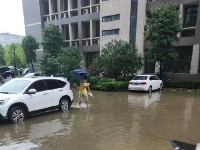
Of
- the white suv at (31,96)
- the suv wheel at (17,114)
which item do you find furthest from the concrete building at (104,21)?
the suv wheel at (17,114)

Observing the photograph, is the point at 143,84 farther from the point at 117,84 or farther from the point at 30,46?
the point at 30,46

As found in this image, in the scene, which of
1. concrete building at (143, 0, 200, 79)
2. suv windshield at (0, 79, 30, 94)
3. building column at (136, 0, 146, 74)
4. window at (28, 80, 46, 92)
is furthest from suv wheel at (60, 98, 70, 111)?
building column at (136, 0, 146, 74)

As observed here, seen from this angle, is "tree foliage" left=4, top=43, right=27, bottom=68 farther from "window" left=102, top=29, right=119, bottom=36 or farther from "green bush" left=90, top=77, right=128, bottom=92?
"green bush" left=90, top=77, right=128, bottom=92

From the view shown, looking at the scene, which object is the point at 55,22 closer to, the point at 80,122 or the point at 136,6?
the point at 136,6

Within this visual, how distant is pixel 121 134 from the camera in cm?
840

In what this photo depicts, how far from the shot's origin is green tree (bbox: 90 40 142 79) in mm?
22766

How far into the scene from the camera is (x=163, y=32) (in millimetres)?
21875

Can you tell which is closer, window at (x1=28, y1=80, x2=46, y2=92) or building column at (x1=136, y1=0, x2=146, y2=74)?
window at (x1=28, y1=80, x2=46, y2=92)

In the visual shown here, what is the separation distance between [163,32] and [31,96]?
14.8m

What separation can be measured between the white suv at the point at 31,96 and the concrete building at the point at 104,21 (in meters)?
15.8

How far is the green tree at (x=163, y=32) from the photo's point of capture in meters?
21.7

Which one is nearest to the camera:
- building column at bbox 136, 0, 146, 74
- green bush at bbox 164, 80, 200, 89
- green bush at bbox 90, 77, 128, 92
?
green bush at bbox 90, 77, 128, 92

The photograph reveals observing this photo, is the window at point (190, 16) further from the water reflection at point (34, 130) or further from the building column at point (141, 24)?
the water reflection at point (34, 130)

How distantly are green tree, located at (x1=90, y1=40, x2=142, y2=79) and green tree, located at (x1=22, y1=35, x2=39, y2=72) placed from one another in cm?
1971
